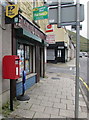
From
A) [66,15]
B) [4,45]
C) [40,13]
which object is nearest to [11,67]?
[4,45]

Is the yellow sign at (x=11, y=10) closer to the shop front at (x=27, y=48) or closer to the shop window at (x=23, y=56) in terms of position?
the shop front at (x=27, y=48)

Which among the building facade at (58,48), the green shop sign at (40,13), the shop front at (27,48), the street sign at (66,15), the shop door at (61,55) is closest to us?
the street sign at (66,15)

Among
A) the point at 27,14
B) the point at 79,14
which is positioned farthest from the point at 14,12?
the point at 27,14

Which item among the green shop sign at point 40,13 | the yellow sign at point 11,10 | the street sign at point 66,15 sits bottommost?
the street sign at point 66,15

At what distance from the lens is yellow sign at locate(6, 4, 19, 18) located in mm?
3299

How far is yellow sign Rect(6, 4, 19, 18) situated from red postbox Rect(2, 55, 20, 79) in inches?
48.1

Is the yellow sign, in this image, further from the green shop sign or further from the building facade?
the building facade

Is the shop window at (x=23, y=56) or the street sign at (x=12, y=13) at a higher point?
the street sign at (x=12, y=13)

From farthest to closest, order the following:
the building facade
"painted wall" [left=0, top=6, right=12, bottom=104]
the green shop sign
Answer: the building facade, the green shop sign, "painted wall" [left=0, top=6, right=12, bottom=104]

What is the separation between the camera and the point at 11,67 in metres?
3.24

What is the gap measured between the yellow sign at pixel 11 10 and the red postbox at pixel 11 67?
48.1 inches

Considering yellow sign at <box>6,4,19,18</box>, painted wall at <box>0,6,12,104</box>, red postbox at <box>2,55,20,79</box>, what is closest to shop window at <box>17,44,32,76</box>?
painted wall at <box>0,6,12,104</box>

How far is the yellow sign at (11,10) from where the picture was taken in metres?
3.30

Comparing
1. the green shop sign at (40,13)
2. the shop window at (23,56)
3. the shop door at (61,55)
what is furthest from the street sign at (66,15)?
Result: the shop door at (61,55)
